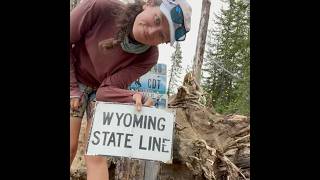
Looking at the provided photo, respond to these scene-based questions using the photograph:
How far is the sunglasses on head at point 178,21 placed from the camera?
19.3ft

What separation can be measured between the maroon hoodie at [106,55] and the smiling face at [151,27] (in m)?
0.08

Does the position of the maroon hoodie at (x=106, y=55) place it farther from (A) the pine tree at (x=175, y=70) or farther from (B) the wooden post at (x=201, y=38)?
A: (B) the wooden post at (x=201, y=38)

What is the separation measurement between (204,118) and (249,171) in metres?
0.52

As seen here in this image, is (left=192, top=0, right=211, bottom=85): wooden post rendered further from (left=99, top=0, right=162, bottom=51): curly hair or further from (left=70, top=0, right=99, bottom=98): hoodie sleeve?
(left=70, top=0, right=99, bottom=98): hoodie sleeve

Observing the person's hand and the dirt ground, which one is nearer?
the person's hand

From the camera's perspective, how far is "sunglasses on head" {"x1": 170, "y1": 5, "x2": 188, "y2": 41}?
5.88 metres

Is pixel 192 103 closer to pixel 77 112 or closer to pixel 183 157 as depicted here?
pixel 183 157

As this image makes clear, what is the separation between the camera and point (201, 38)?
6000mm

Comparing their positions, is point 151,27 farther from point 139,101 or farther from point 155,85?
point 139,101

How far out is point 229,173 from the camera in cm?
612

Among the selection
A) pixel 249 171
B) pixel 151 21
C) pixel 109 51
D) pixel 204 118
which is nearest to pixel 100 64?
pixel 109 51

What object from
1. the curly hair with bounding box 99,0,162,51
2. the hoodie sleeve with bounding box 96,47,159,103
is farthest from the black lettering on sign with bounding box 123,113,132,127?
the curly hair with bounding box 99,0,162,51

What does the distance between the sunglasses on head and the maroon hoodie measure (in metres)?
0.19

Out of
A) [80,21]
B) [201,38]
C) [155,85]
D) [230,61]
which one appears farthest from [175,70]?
[80,21]
